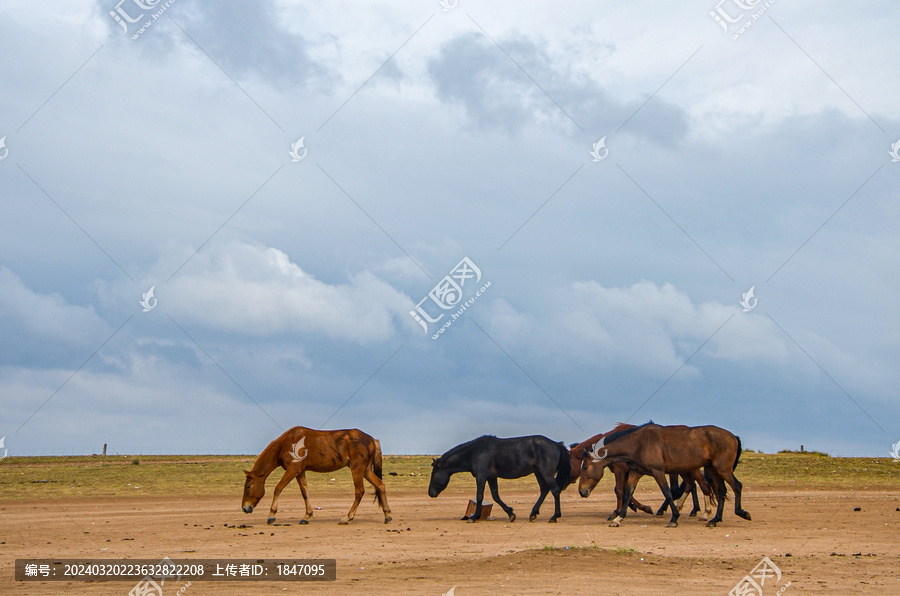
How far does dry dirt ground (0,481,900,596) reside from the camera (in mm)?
12312

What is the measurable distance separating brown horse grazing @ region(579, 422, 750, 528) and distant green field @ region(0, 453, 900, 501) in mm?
12360

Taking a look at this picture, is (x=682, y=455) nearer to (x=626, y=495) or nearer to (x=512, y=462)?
(x=626, y=495)

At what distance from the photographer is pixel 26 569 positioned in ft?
44.8

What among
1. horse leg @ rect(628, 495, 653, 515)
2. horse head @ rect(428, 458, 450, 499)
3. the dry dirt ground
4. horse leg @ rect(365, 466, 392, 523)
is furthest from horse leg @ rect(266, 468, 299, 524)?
horse leg @ rect(628, 495, 653, 515)

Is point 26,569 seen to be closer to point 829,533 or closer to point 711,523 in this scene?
point 711,523

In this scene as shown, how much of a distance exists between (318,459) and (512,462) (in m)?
4.70

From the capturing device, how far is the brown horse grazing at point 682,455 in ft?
64.0

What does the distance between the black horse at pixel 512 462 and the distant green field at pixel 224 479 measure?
10.3 m

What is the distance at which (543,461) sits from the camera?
20.7m

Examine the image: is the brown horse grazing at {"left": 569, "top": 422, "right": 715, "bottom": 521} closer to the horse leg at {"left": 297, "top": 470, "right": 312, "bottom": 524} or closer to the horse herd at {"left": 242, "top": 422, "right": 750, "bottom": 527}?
the horse herd at {"left": 242, "top": 422, "right": 750, "bottom": 527}

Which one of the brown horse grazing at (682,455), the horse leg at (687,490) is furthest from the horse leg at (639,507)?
the brown horse grazing at (682,455)

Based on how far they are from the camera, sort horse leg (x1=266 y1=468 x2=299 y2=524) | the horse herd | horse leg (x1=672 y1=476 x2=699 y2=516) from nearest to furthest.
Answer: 1. the horse herd
2. horse leg (x1=266 y1=468 x2=299 y2=524)
3. horse leg (x1=672 y1=476 x2=699 y2=516)

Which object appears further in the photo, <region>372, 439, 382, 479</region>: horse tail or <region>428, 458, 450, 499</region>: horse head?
<region>428, 458, 450, 499</region>: horse head

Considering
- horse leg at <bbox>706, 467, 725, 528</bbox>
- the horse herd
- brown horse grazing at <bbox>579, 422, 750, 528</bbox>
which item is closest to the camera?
horse leg at <bbox>706, 467, 725, 528</bbox>
